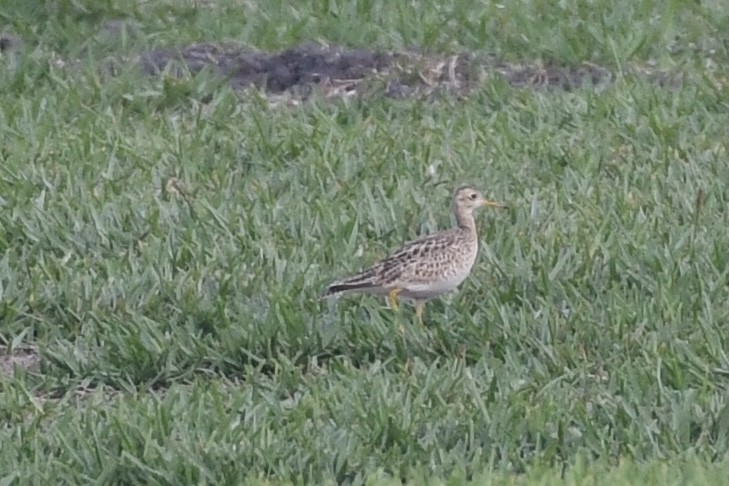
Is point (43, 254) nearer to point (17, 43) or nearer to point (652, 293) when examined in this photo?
point (652, 293)

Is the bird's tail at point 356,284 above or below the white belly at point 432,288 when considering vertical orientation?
above

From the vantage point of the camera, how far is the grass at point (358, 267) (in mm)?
6457

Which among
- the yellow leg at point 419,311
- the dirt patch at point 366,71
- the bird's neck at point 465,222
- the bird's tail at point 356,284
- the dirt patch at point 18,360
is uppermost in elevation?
the bird's tail at point 356,284

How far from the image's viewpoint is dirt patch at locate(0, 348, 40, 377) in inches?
291

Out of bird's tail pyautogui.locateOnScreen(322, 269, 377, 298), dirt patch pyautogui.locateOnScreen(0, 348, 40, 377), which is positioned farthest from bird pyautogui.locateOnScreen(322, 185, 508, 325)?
dirt patch pyautogui.locateOnScreen(0, 348, 40, 377)

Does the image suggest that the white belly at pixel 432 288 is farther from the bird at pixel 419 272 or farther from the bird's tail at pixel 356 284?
the bird's tail at pixel 356 284

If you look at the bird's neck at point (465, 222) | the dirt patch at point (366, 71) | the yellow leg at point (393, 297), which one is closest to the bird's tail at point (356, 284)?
the yellow leg at point (393, 297)

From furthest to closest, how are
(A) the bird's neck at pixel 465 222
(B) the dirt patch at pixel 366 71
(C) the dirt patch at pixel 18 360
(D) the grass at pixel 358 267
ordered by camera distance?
(B) the dirt patch at pixel 366 71, (A) the bird's neck at pixel 465 222, (C) the dirt patch at pixel 18 360, (D) the grass at pixel 358 267

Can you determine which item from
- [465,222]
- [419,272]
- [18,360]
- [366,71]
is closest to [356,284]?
[419,272]

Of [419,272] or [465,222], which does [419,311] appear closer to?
[419,272]

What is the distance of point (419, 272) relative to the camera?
7.49m

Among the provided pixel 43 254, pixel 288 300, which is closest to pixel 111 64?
pixel 43 254

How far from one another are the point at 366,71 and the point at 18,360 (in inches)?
166

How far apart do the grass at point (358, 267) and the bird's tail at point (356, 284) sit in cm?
15
